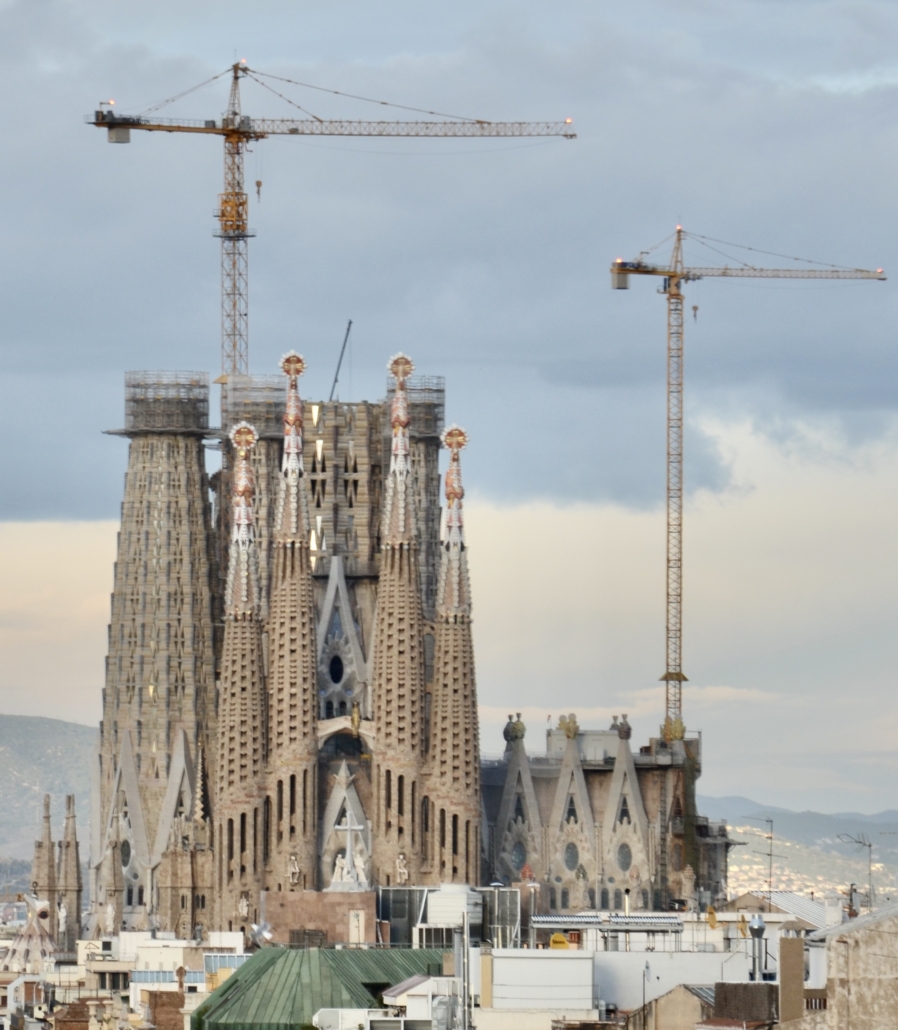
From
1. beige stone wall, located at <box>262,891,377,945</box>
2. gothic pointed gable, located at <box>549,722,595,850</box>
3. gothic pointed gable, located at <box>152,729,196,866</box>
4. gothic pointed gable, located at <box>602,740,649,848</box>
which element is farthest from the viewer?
gothic pointed gable, located at <box>602,740,649,848</box>

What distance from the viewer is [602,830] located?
16000 centimetres

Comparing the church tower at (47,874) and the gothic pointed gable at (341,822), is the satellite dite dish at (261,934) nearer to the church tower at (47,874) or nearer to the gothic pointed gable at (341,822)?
the gothic pointed gable at (341,822)

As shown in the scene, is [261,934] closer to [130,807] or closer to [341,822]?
[341,822]

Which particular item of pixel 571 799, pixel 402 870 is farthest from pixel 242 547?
pixel 571 799

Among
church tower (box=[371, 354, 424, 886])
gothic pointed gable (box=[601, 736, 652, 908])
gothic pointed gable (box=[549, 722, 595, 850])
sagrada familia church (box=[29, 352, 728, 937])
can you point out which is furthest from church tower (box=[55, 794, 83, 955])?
gothic pointed gable (box=[601, 736, 652, 908])

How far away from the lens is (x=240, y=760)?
5817 inches

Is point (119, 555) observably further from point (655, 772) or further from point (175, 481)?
point (655, 772)

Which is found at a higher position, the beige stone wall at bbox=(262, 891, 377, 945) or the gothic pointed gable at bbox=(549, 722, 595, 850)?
the gothic pointed gable at bbox=(549, 722, 595, 850)

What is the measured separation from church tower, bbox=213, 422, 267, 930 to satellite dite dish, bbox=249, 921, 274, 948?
5143 mm

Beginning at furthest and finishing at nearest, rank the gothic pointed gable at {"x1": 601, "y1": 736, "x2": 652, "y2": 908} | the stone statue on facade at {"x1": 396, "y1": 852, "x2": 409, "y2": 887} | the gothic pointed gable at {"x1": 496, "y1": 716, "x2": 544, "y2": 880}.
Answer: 1. the gothic pointed gable at {"x1": 601, "y1": 736, "x2": 652, "y2": 908}
2. the gothic pointed gable at {"x1": 496, "y1": 716, "x2": 544, "y2": 880}
3. the stone statue on facade at {"x1": 396, "y1": 852, "x2": 409, "y2": 887}

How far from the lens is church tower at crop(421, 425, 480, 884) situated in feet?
484

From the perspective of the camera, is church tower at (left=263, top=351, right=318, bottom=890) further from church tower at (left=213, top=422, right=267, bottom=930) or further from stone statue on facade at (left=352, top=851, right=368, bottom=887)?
stone statue on facade at (left=352, top=851, right=368, bottom=887)

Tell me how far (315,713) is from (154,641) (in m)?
13.1

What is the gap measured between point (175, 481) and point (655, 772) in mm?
25947
